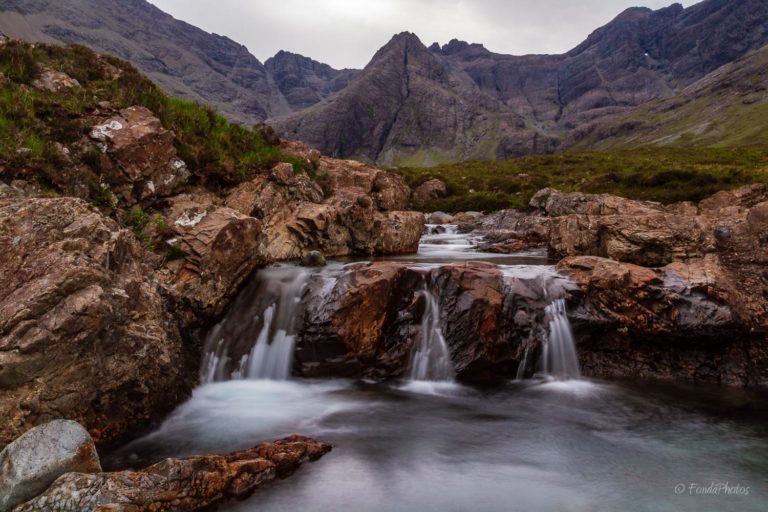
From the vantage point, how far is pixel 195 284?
11961 mm

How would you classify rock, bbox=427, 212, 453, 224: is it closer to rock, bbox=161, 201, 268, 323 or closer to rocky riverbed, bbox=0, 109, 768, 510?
rocky riverbed, bbox=0, 109, 768, 510

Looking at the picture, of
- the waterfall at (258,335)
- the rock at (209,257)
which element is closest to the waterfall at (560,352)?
the waterfall at (258,335)

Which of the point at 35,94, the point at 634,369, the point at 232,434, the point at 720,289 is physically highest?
the point at 35,94

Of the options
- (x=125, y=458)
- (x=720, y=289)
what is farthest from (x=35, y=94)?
(x=720, y=289)

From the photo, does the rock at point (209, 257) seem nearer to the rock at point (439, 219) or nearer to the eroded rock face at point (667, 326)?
the eroded rock face at point (667, 326)

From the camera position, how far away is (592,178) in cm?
4400

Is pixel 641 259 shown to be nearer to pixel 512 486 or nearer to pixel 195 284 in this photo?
pixel 512 486

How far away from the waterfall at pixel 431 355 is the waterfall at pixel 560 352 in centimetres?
266

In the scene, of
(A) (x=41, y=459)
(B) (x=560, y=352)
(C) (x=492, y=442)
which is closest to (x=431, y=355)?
(C) (x=492, y=442)

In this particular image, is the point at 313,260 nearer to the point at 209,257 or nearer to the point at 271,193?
→ the point at 271,193

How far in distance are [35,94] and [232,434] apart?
12.0 metres

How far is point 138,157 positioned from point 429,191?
122 feet

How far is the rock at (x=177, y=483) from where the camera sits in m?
5.29

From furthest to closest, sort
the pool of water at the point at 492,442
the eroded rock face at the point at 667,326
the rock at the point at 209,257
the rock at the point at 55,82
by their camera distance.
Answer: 1. the rock at the point at 55,82
2. the rock at the point at 209,257
3. the eroded rock face at the point at 667,326
4. the pool of water at the point at 492,442
